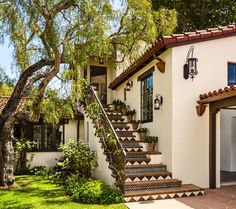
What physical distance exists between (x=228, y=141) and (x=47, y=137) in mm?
9346

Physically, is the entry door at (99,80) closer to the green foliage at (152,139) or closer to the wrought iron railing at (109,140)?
the wrought iron railing at (109,140)

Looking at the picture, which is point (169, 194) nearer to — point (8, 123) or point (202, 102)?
point (202, 102)

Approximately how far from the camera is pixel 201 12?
79.8ft

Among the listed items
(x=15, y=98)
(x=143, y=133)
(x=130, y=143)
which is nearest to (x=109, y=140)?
(x=130, y=143)

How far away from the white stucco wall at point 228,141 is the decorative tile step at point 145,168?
5190 mm

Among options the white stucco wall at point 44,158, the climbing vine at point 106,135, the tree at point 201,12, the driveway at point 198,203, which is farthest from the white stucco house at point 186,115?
the tree at point 201,12

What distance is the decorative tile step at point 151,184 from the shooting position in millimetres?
9805

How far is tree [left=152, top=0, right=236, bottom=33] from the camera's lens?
79.8ft

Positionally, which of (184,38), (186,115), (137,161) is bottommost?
(137,161)

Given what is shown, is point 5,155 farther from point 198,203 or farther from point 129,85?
point 129,85

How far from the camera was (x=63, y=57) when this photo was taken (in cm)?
976

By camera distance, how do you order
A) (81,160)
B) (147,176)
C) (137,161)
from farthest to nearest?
(81,160), (137,161), (147,176)

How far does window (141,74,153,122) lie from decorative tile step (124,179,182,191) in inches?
132

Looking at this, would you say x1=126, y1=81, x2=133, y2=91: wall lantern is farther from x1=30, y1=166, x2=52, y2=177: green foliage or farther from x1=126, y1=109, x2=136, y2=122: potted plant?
x1=30, y1=166, x2=52, y2=177: green foliage
